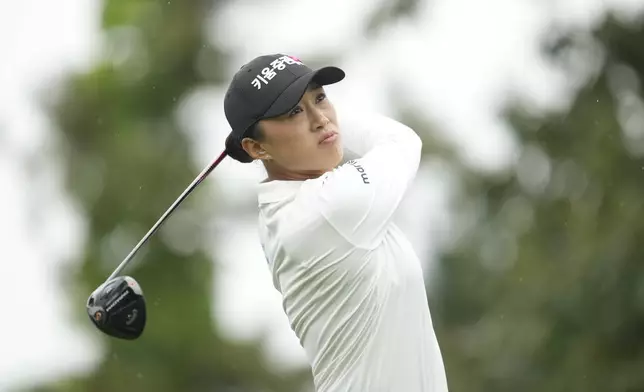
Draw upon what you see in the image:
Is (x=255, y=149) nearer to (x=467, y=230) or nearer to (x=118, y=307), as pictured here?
(x=118, y=307)

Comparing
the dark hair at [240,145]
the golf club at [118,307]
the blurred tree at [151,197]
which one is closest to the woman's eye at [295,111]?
the dark hair at [240,145]

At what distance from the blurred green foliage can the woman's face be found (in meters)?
7.76

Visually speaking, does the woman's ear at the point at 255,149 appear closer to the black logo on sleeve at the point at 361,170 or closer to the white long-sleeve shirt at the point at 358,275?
the white long-sleeve shirt at the point at 358,275

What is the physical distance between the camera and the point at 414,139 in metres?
5.35

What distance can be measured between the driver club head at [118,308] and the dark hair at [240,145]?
25.5 inches

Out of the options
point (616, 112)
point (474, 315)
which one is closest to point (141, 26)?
point (474, 315)

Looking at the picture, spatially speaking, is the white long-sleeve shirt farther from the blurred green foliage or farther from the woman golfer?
the blurred green foliage

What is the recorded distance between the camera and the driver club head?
18.7ft

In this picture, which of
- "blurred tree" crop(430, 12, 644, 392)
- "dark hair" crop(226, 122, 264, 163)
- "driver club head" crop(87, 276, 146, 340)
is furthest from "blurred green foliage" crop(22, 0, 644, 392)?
"dark hair" crop(226, 122, 264, 163)

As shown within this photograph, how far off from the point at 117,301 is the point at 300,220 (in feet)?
2.93

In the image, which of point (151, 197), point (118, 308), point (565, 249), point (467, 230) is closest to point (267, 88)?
point (118, 308)

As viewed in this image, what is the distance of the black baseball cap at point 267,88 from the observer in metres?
5.15

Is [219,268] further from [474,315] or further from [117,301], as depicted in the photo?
[117,301]

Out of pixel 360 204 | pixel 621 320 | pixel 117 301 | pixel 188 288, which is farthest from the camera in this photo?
pixel 188 288
